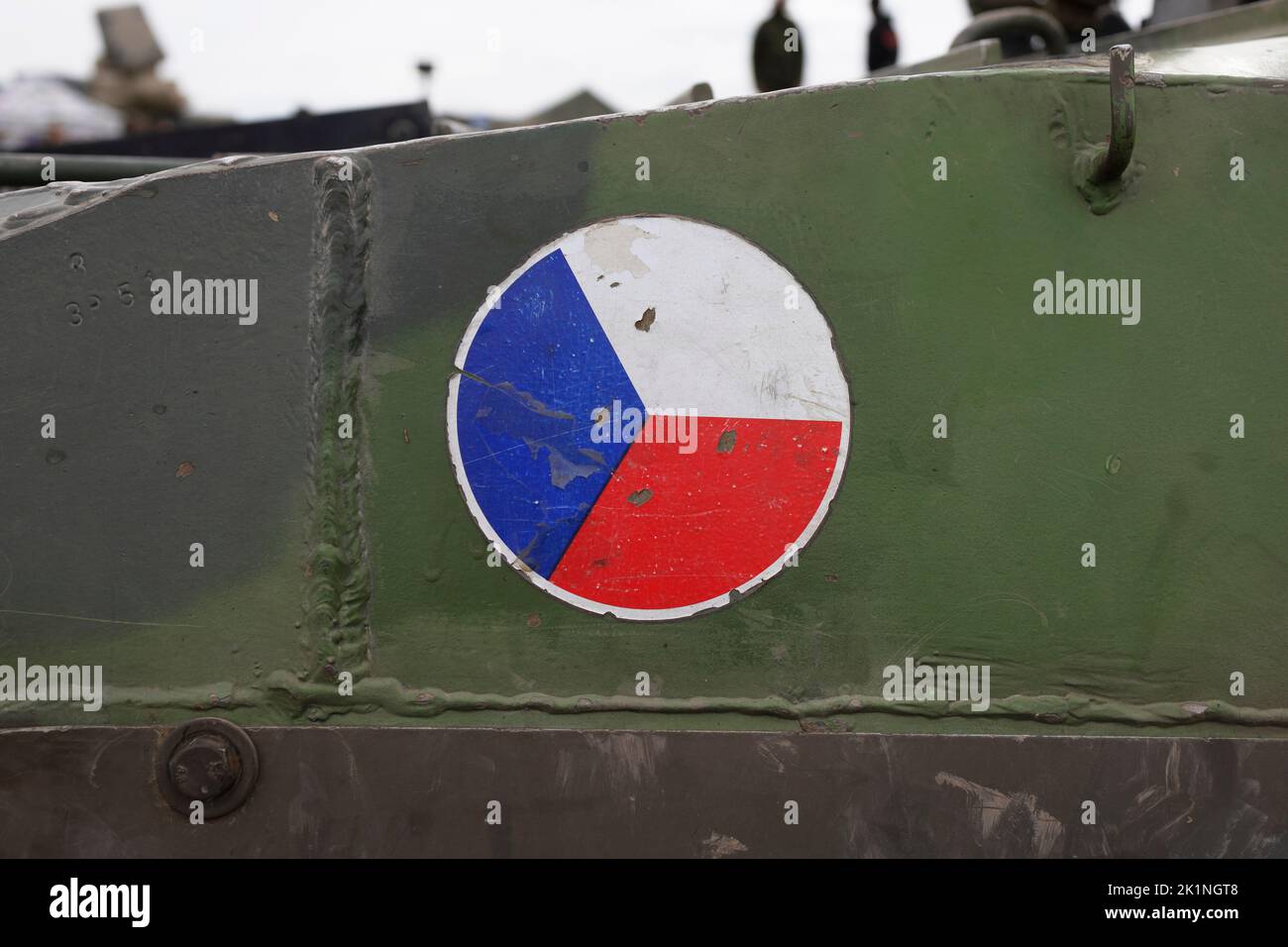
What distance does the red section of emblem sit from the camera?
1984mm

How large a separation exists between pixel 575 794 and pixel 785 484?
0.61 meters

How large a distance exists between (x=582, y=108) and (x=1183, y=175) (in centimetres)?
331

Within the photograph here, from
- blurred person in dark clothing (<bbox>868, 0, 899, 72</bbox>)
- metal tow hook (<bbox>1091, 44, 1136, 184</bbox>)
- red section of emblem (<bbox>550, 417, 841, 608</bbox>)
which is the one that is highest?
blurred person in dark clothing (<bbox>868, 0, 899, 72</bbox>)

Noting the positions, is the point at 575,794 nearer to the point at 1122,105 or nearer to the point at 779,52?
the point at 1122,105

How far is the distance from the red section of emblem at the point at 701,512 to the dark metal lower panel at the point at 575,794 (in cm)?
25

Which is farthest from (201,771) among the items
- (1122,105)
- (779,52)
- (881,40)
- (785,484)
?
(881,40)

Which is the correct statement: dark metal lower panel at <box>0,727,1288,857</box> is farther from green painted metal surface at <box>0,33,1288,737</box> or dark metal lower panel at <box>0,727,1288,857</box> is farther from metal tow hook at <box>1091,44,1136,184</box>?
metal tow hook at <box>1091,44,1136,184</box>

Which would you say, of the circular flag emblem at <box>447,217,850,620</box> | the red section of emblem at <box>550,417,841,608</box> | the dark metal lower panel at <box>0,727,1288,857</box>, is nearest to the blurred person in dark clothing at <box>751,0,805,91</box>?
the circular flag emblem at <box>447,217,850,620</box>

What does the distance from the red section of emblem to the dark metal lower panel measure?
0.25 metres

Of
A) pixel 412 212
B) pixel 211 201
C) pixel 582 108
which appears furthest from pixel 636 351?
pixel 582 108

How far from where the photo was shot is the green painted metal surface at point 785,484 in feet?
6.57

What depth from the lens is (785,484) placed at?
2.00 meters

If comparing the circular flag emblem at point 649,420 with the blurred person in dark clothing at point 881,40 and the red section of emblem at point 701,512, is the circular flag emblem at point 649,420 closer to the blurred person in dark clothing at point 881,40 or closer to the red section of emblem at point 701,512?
the red section of emblem at point 701,512

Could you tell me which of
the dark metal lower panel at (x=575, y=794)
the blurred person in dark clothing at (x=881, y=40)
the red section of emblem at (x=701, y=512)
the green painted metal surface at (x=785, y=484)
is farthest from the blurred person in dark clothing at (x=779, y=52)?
the dark metal lower panel at (x=575, y=794)
